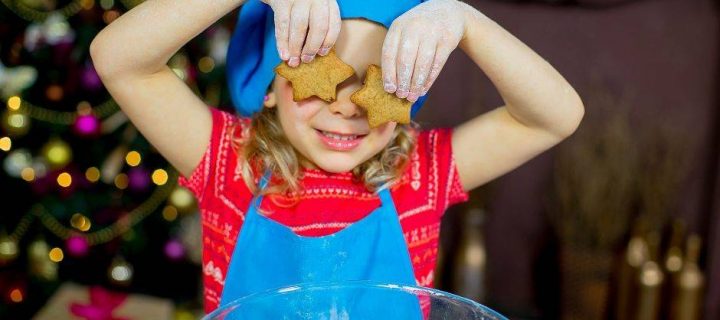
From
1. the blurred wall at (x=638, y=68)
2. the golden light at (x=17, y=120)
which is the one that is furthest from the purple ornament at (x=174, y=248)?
the blurred wall at (x=638, y=68)

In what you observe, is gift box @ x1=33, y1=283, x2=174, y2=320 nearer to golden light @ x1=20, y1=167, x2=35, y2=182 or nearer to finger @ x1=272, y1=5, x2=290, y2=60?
golden light @ x1=20, y1=167, x2=35, y2=182

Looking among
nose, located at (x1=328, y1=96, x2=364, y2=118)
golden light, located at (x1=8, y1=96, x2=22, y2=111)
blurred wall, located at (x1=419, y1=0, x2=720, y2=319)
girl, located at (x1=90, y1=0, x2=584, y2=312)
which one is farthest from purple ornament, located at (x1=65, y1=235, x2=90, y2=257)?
nose, located at (x1=328, y1=96, x2=364, y2=118)

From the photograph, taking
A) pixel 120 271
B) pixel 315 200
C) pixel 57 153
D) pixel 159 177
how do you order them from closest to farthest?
pixel 315 200
pixel 57 153
pixel 159 177
pixel 120 271

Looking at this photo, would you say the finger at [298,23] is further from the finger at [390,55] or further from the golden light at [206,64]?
the golden light at [206,64]

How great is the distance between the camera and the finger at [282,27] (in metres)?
0.78

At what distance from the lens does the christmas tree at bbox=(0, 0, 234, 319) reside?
6.81 feet

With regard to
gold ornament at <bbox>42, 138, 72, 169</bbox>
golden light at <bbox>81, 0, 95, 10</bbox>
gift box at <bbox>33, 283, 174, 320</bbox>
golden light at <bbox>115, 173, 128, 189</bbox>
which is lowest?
gift box at <bbox>33, 283, 174, 320</bbox>

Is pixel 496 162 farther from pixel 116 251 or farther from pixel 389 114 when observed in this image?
pixel 116 251

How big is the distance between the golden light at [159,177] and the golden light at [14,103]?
1.38ft

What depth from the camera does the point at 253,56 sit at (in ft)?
3.27

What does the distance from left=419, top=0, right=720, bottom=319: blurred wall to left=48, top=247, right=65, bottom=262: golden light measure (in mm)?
1223

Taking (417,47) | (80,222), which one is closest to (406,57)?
(417,47)

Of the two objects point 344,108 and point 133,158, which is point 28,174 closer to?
point 133,158

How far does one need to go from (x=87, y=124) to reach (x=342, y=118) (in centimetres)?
145
